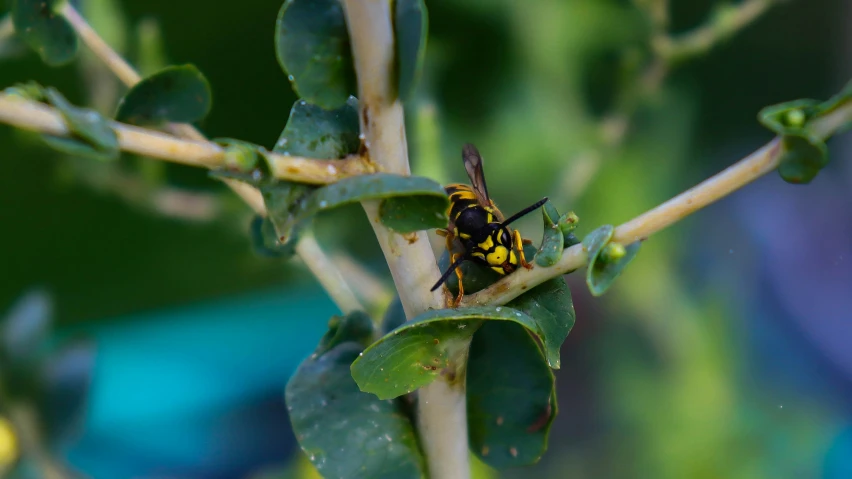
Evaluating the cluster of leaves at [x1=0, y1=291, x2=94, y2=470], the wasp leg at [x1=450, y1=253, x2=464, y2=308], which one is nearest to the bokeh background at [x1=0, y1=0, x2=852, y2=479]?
the cluster of leaves at [x1=0, y1=291, x2=94, y2=470]

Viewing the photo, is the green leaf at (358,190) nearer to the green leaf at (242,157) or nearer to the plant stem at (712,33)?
the green leaf at (242,157)

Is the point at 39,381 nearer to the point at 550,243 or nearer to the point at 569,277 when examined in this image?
the point at 550,243

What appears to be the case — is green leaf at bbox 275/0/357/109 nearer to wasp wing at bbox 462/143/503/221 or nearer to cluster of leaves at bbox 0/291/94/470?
wasp wing at bbox 462/143/503/221

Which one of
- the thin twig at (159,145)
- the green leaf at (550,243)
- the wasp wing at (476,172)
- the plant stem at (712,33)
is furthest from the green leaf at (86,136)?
the plant stem at (712,33)

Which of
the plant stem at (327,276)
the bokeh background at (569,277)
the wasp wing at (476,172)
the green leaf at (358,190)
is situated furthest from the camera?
the bokeh background at (569,277)

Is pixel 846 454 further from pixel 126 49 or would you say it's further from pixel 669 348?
pixel 126 49

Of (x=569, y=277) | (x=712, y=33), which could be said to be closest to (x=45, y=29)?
(x=712, y=33)
